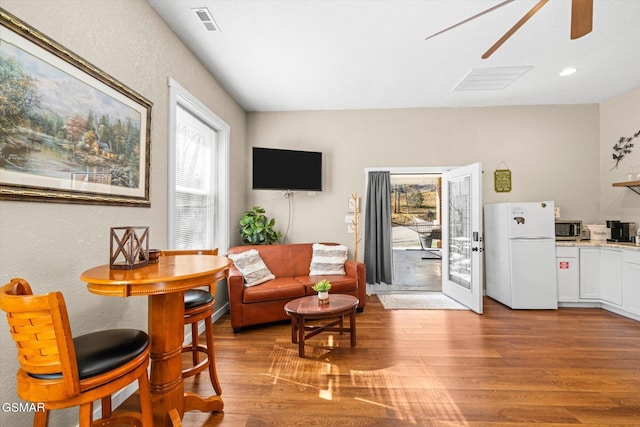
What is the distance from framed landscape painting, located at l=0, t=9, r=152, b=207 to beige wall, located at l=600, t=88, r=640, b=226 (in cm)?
595

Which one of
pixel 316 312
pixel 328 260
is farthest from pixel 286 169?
pixel 316 312

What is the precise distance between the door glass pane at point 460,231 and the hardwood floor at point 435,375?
2.89ft

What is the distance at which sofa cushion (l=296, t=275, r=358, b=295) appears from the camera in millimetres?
3454

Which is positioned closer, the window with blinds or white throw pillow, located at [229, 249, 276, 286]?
the window with blinds

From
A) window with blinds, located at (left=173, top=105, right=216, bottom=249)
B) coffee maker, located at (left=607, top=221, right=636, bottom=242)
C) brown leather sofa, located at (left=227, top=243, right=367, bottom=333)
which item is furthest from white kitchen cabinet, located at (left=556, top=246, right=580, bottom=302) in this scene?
window with blinds, located at (left=173, top=105, right=216, bottom=249)

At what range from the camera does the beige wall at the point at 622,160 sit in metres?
3.82

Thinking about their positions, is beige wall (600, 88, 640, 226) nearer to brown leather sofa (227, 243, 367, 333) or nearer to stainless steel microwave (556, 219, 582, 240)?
stainless steel microwave (556, 219, 582, 240)

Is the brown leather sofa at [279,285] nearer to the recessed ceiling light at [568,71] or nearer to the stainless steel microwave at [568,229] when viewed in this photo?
the stainless steel microwave at [568,229]

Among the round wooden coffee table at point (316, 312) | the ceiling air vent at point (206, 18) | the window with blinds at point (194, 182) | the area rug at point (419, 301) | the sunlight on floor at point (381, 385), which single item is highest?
the ceiling air vent at point (206, 18)

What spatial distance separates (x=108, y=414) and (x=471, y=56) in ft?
13.8

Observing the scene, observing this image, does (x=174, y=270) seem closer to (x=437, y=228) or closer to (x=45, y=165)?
(x=45, y=165)

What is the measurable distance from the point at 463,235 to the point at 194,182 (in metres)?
3.73

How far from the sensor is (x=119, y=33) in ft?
→ 6.35

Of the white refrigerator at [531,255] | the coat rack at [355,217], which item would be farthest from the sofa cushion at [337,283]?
the white refrigerator at [531,255]
